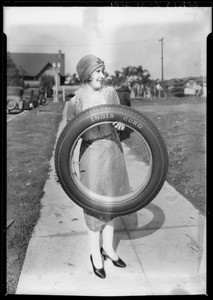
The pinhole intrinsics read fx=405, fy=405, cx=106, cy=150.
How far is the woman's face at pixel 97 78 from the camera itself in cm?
262

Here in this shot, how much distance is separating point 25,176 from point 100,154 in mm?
2717

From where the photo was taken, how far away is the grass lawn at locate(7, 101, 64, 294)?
122 inches

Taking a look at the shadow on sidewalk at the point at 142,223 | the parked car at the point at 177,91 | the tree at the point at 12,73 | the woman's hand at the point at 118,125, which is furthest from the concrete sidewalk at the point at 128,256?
the parked car at the point at 177,91

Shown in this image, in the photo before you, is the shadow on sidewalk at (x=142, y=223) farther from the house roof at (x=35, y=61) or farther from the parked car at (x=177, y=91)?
the house roof at (x=35, y=61)

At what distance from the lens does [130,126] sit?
8.20ft

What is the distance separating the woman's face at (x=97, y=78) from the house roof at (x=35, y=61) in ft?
0.90

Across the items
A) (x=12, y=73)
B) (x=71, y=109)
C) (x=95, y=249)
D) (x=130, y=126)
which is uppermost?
(x=12, y=73)

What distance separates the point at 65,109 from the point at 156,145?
694 millimetres

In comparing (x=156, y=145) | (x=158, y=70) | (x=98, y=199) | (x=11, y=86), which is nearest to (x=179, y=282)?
(x=98, y=199)

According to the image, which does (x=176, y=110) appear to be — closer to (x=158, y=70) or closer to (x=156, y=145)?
(x=158, y=70)

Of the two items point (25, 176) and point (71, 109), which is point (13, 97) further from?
point (25, 176)

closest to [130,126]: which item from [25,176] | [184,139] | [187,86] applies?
[187,86]
